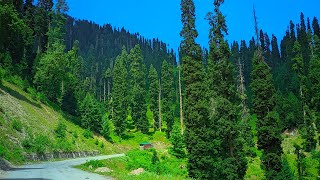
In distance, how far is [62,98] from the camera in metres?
63.0

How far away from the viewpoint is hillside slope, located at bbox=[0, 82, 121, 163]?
30342 mm

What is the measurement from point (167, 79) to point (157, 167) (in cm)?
6759

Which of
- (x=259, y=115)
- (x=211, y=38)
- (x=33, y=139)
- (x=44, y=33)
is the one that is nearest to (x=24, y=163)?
(x=33, y=139)

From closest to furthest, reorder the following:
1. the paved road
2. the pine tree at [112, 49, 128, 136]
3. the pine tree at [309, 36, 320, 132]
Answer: the paved road
the pine tree at [309, 36, 320, 132]
the pine tree at [112, 49, 128, 136]

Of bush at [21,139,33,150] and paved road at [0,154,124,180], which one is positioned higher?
bush at [21,139,33,150]

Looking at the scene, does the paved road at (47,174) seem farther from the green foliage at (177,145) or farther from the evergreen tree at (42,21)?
the evergreen tree at (42,21)

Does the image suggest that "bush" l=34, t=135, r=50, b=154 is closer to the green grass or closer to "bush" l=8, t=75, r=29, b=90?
the green grass

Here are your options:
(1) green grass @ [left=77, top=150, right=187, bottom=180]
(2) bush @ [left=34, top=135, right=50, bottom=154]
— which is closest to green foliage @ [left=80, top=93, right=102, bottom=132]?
(2) bush @ [left=34, top=135, right=50, bottom=154]

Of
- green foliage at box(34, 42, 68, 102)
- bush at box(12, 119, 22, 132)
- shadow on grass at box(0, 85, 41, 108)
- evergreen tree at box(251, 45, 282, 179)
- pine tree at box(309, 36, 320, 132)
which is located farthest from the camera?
green foliage at box(34, 42, 68, 102)

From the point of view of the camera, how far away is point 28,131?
3575cm

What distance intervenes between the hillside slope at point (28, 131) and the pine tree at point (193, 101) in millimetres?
15717

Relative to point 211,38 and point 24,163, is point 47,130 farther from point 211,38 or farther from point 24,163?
point 211,38

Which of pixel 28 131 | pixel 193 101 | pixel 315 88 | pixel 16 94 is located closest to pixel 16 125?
pixel 28 131

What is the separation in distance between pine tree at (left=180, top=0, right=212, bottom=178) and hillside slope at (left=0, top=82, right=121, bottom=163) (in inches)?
619
